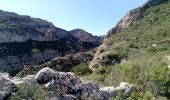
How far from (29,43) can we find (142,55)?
103m

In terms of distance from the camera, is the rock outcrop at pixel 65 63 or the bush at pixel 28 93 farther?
the rock outcrop at pixel 65 63

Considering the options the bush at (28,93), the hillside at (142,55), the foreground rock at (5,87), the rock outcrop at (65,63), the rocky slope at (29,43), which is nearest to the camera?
the foreground rock at (5,87)

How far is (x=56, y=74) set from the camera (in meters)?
18.7

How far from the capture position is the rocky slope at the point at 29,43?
143 meters

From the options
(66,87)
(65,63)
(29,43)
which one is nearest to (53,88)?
(66,87)

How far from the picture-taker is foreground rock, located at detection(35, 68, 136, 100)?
18.0 m

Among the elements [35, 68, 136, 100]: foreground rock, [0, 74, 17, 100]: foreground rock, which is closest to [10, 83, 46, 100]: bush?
[0, 74, 17, 100]: foreground rock

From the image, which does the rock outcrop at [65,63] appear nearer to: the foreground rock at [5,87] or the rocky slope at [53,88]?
the rocky slope at [53,88]

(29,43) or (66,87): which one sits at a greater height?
(66,87)

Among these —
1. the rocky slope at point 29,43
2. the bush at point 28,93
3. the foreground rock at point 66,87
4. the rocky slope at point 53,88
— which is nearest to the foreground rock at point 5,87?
the rocky slope at point 53,88

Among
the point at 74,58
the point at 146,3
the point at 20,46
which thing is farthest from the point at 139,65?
the point at 20,46

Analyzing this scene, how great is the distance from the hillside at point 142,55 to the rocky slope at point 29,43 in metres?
27.5

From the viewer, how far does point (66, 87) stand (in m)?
18.4

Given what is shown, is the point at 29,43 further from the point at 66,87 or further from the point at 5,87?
the point at 5,87
